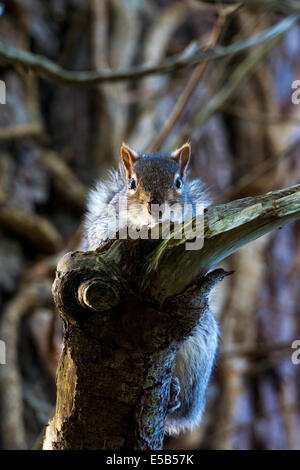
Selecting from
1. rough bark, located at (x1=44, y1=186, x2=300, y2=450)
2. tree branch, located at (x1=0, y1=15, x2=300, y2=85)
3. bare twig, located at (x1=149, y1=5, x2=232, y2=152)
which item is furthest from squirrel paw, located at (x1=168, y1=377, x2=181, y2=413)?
bare twig, located at (x1=149, y1=5, x2=232, y2=152)

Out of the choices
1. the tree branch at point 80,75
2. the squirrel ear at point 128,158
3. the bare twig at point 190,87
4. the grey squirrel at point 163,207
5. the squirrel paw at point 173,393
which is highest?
the bare twig at point 190,87

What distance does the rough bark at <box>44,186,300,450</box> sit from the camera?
0.65 meters

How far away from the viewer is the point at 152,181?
4.18ft

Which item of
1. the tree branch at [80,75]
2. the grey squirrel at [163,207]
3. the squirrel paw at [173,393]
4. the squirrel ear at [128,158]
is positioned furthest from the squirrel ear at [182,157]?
the squirrel paw at [173,393]

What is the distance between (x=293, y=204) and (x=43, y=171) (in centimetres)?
168

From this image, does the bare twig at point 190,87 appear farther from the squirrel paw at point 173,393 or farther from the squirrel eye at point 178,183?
→ the squirrel paw at point 173,393

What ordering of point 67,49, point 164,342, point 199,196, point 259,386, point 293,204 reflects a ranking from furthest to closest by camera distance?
point 67,49 → point 259,386 → point 199,196 → point 164,342 → point 293,204

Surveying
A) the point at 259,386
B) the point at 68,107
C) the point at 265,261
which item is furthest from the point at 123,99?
the point at 259,386

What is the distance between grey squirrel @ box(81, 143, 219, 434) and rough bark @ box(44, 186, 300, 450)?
0.88 feet

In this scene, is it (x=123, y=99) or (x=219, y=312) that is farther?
(x=123, y=99)

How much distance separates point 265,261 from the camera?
7.80 feet

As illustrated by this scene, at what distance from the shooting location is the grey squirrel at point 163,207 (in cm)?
110

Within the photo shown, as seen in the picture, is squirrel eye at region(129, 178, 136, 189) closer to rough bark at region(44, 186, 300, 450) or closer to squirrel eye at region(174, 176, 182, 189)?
squirrel eye at region(174, 176, 182, 189)

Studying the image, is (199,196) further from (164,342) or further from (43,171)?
(43,171)
